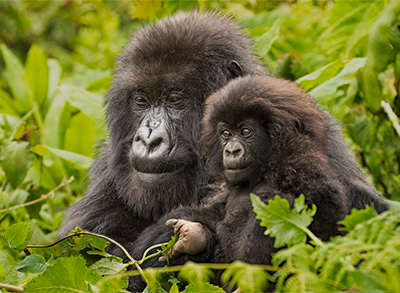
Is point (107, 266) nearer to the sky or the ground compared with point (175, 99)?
nearer to the ground

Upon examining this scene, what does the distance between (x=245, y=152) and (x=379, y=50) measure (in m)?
1.81

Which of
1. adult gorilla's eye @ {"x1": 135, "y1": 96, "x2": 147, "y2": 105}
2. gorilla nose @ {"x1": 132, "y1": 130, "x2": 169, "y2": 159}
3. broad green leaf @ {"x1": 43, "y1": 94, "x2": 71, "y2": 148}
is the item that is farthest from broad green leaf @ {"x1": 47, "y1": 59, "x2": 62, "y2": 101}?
gorilla nose @ {"x1": 132, "y1": 130, "x2": 169, "y2": 159}

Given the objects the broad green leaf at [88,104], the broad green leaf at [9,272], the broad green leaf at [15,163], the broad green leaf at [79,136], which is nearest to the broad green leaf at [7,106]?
the broad green leaf at [79,136]

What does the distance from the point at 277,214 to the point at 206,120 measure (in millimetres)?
1023

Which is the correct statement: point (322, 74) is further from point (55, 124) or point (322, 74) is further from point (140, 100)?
point (55, 124)

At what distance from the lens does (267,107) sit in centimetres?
226

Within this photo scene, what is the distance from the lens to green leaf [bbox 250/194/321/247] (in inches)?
60.1

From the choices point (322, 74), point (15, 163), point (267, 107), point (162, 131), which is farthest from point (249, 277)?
point (322, 74)

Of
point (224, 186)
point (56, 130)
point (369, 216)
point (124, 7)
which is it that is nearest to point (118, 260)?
point (224, 186)

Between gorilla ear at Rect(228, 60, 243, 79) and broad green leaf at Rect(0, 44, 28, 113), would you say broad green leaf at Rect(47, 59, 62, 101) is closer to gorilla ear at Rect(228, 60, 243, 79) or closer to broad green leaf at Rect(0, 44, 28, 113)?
broad green leaf at Rect(0, 44, 28, 113)

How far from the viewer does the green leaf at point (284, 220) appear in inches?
60.1

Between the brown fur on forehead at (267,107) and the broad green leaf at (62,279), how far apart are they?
0.96 m

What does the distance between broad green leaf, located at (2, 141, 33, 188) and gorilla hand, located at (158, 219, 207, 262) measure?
64.9 inches

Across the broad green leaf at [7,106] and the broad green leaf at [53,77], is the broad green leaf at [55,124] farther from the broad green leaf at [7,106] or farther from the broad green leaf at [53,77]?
the broad green leaf at [7,106]
